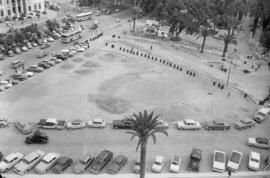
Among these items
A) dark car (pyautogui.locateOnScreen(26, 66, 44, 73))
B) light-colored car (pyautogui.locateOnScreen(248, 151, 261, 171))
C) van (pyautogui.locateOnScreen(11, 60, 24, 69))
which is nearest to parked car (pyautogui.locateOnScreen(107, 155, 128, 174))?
light-colored car (pyautogui.locateOnScreen(248, 151, 261, 171))

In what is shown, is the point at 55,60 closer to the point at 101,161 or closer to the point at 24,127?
the point at 24,127

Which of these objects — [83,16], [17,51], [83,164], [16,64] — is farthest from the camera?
[83,16]

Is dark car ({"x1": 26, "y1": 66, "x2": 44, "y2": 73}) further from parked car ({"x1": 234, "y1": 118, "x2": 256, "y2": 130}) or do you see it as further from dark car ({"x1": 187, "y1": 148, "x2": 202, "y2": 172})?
parked car ({"x1": 234, "y1": 118, "x2": 256, "y2": 130})

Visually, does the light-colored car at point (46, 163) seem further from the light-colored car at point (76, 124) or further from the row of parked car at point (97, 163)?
the light-colored car at point (76, 124)

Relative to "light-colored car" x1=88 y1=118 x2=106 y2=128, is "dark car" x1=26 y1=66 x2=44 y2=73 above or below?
above

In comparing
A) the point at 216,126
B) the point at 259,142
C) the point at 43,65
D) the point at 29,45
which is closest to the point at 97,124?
the point at 216,126
